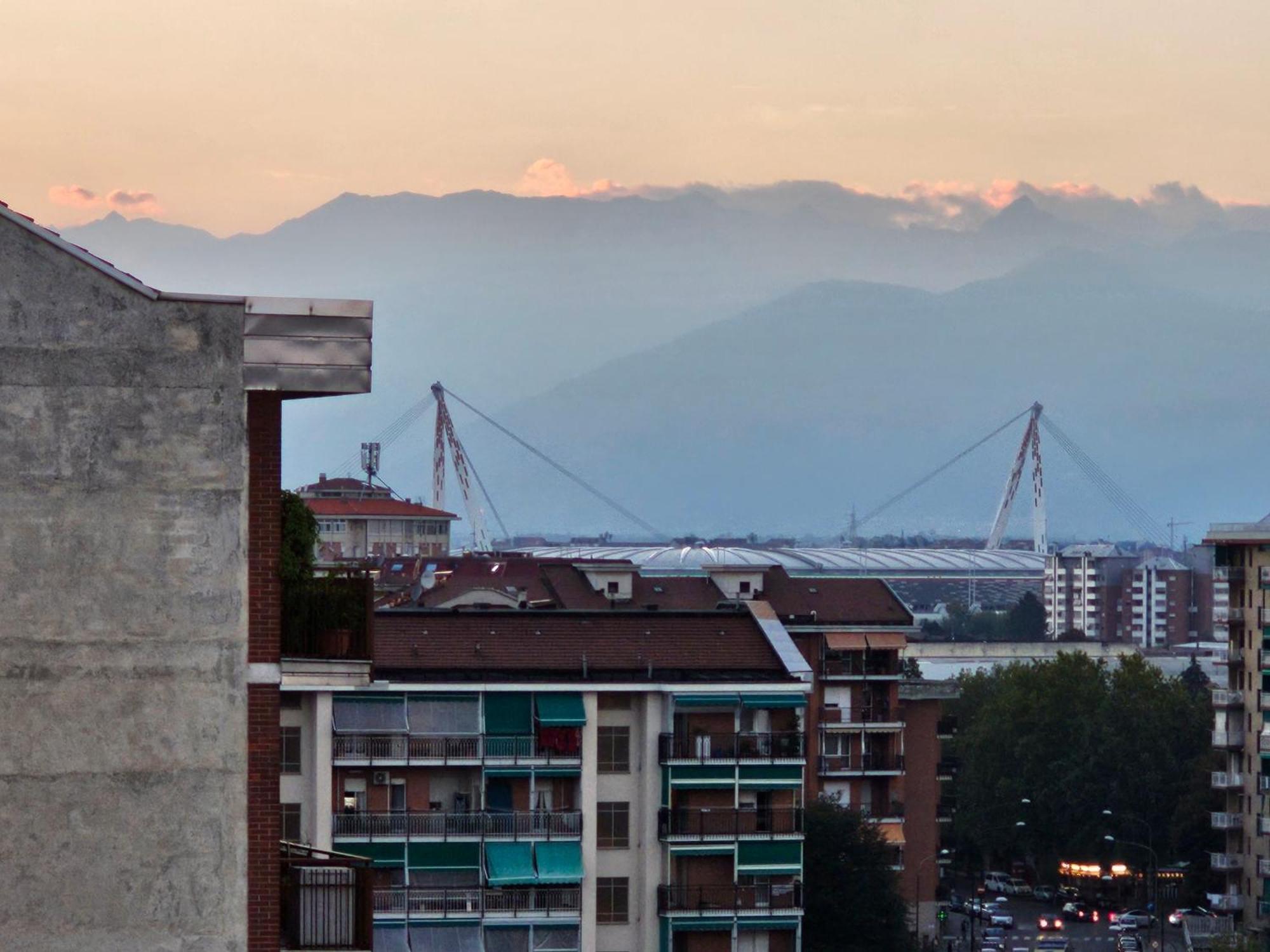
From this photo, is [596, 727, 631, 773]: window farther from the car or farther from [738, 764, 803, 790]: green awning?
the car

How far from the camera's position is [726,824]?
Answer: 156 feet

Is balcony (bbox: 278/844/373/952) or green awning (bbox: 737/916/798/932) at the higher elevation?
balcony (bbox: 278/844/373/952)

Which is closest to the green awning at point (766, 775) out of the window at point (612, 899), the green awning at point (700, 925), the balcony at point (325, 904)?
the green awning at point (700, 925)

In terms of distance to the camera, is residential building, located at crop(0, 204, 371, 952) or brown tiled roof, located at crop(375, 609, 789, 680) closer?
residential building, located at crop(0, 204, 371, 952)

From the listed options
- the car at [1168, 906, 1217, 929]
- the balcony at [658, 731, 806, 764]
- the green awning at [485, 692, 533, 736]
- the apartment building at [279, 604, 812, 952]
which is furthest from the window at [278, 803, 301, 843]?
the car at [1168, 906, 1217, 929]

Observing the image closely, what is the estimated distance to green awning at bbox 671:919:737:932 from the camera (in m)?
46.0

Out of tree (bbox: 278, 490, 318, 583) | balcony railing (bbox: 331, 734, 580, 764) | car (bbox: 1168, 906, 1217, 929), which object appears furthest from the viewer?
car (bbox: 1168, 906, 1217, 929)

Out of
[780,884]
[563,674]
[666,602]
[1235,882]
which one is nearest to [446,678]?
[563,674]

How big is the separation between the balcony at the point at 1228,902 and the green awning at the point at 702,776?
142 feet

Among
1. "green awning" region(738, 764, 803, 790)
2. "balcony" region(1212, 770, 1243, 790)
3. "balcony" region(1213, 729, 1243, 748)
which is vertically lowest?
"balcony" region(1212, 770, 1243, 790)

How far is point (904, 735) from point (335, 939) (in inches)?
2605

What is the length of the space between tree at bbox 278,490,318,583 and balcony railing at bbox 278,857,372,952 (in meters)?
1.48

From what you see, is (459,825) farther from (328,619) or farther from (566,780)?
(328,619)

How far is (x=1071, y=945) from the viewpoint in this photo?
8888 cm
